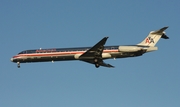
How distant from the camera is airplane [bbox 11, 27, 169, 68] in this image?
204 feet

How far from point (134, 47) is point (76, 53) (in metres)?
8.19

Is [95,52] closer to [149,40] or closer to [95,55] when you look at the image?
[95,55]

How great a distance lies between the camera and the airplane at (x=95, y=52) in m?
62.0

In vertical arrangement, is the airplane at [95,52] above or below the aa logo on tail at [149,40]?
below

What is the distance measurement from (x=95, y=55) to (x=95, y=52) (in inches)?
27.2

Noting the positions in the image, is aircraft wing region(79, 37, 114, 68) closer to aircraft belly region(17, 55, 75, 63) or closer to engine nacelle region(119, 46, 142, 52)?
aircraft belly region(17, 55, 75, 63)

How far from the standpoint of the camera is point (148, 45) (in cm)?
6338

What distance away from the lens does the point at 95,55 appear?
2510 inches

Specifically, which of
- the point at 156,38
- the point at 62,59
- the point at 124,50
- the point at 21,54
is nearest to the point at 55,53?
the point at 62,59

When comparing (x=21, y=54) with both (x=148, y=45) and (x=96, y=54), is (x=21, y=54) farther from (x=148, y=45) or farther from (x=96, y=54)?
(x=148, y=45)

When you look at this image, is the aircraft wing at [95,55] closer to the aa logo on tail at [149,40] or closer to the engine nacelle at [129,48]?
the engine nacelle at [129,48]

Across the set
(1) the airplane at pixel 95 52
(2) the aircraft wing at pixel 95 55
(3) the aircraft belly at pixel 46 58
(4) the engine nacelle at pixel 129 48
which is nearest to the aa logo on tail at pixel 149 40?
(1) the airplane at pixel 95 52

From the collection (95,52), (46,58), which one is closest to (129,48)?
(95,52)

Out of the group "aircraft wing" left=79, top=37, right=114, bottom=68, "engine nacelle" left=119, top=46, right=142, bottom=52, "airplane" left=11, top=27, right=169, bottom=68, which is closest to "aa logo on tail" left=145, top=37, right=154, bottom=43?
"airplane" left=11, top=27, right=169, bottom=68
